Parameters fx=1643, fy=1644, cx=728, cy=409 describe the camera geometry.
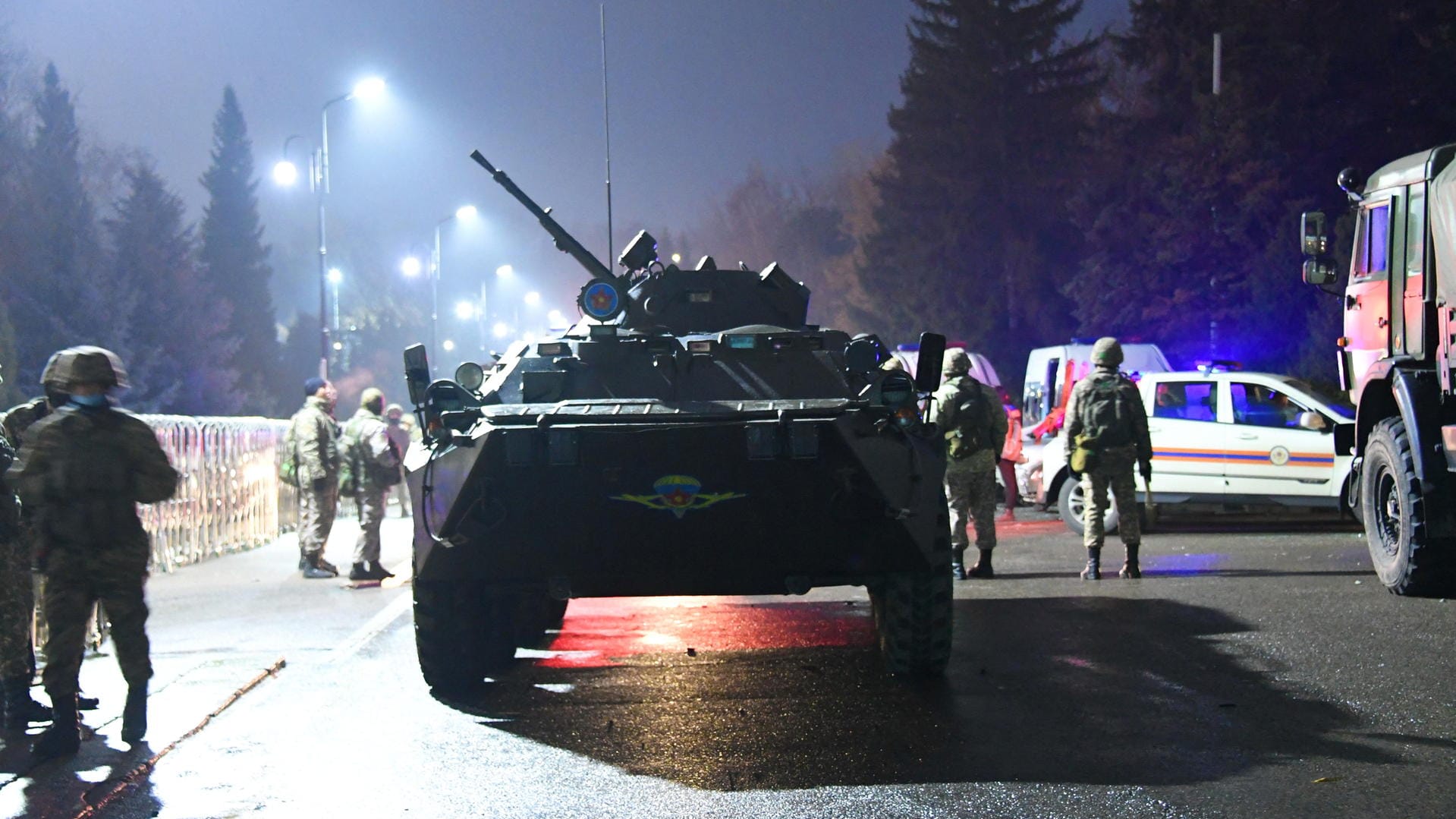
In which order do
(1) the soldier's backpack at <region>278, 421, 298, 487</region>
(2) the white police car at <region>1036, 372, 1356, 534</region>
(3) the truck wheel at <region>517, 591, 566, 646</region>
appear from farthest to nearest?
1. (2) the white police car at <region>1036, 372, 1356, 534</region>
2. (1) the soldier's backpack at <region>278, 421, 298, 487</region>
3. (3) the truck wheel at <region>517, 591, 566, 646</region>

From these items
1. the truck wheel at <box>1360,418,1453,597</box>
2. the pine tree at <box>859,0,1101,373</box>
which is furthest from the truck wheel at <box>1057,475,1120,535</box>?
the pine tree at <box>859,0,1101,373</box>

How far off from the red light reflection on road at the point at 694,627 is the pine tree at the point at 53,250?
42.7 metres

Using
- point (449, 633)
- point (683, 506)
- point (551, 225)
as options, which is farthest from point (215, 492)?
point (683, 506)

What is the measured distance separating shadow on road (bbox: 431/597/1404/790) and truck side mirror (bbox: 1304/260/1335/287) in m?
3.31

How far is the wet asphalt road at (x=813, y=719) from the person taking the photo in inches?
236

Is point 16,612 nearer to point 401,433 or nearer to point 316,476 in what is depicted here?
point 316,476

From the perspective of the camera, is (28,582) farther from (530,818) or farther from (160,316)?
(160,316)

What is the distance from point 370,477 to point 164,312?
50069 millimetres

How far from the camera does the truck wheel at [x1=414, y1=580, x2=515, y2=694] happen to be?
8.12 meters

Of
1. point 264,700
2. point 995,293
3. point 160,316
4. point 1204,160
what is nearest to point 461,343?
point 160,316

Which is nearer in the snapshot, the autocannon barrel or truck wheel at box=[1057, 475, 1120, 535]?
the autocannon barrel

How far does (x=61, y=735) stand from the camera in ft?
22.9

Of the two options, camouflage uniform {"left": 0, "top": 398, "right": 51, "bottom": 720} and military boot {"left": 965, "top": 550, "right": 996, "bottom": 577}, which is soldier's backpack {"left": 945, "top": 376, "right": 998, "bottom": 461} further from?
camouflage uniform {"left": 0, "top": 398, "right": 51, "bottom": 720}

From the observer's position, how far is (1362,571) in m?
13.2
